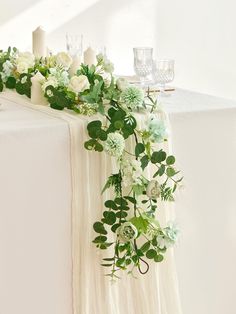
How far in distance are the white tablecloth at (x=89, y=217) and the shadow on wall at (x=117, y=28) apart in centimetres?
234

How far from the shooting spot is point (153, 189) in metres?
1.79

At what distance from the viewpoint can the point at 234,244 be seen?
85.4 inches

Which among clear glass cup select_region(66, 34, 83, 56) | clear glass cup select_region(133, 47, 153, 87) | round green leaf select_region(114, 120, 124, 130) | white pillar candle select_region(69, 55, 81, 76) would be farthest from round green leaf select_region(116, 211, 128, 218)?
clear glass cup select_region(66, 34, 83, 56)

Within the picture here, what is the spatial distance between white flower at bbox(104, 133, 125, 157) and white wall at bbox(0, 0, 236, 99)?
2.71 metres

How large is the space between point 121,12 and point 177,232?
9.76 ft

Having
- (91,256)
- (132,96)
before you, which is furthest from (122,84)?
(91,256)

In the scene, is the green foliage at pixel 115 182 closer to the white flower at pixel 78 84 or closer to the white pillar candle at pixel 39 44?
the white flower at pixel 78 84

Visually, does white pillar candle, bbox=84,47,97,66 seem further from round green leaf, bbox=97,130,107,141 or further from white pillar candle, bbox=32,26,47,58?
round green leaf, bbox=97,130,107,141

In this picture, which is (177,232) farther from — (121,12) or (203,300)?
(121,12)

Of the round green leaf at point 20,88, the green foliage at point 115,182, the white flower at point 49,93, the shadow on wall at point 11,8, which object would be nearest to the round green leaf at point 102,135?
the green foliage at point 115,182

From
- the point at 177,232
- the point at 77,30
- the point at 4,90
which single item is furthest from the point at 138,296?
the point at 77,30

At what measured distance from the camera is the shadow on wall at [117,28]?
14.5ft

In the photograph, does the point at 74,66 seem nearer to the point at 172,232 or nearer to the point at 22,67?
the point at 22,67

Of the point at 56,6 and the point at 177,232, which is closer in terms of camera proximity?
the point at 177,232
